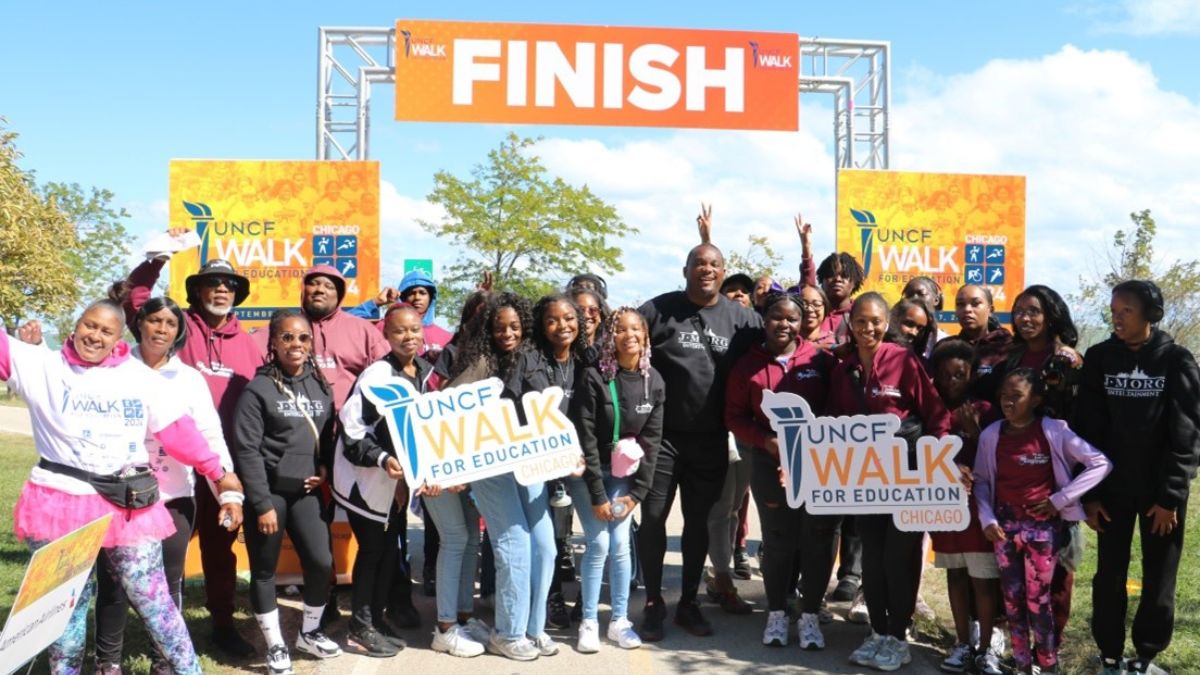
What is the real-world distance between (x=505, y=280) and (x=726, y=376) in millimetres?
19733

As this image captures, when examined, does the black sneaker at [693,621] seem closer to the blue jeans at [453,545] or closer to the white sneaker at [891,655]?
the white sneaker at [891,655]

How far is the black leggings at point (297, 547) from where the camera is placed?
5.09 metres

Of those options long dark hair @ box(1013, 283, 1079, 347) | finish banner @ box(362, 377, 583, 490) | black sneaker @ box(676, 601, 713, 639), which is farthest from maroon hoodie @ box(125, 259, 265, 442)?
long dark hair @ box(1013, 283, 1079, 347)

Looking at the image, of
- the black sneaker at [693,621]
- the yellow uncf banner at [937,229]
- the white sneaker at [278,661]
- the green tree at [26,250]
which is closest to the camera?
the white sneaker at [278,661]

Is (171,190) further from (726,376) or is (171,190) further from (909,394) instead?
(909,394)

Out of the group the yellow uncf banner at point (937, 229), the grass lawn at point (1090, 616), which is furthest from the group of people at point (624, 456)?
the yellow uncf banner at point (937, 229)

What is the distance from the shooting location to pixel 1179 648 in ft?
19.0

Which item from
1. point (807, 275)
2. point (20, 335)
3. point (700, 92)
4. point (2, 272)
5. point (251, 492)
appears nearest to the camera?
point (20, 335)

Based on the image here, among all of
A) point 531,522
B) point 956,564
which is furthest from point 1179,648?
point 531,522

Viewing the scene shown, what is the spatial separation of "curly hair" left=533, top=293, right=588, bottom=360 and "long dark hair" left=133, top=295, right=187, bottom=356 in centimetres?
182

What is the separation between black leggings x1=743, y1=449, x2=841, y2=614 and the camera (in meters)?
5.51

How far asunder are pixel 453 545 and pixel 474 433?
2.25 feet

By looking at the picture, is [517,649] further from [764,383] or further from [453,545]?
[764,383]

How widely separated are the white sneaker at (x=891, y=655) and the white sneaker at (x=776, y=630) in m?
→ 0.54
